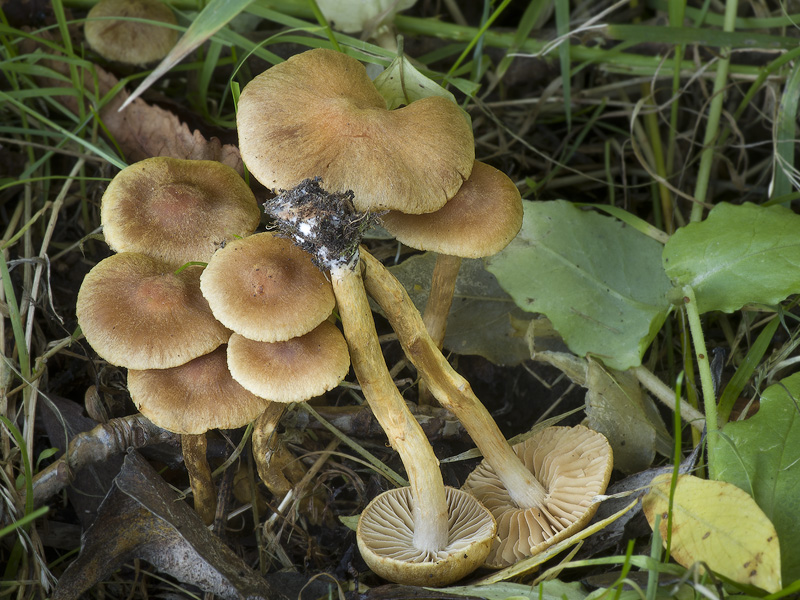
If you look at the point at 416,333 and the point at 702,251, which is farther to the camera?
the point at 702,251

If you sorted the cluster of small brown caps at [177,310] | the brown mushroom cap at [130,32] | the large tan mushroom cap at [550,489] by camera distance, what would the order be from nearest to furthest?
1. the cluster of small brown caps at [177,310]
2. the large tan mushroom cap at [550,489]
3. the brown mushroom cap at [130,32]

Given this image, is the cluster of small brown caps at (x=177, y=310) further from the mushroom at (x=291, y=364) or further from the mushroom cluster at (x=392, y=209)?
the mushroom cluster at (x=392, y=209)

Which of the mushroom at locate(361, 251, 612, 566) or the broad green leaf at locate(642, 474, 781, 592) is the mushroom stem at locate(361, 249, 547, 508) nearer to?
the mushroom at locate(361, 251, 612, 566)

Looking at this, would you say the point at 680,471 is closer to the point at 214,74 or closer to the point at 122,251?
the point at 122,251

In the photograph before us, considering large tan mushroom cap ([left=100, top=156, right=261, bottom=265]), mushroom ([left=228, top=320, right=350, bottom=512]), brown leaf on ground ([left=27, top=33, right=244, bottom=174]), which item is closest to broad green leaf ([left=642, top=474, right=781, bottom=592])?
mushroom ([left=228, top=320, right=350, bottom=512])

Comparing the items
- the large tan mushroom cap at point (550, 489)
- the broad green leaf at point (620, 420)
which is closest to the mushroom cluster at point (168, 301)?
the large tan mushroom cap at point (550, 489)

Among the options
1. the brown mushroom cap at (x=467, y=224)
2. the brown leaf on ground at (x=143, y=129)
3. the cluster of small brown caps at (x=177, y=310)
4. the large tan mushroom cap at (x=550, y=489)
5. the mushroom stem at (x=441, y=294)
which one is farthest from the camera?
the brown leaf on ground at (x=143, y=129)

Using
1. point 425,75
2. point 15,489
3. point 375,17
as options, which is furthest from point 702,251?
point 15,489
